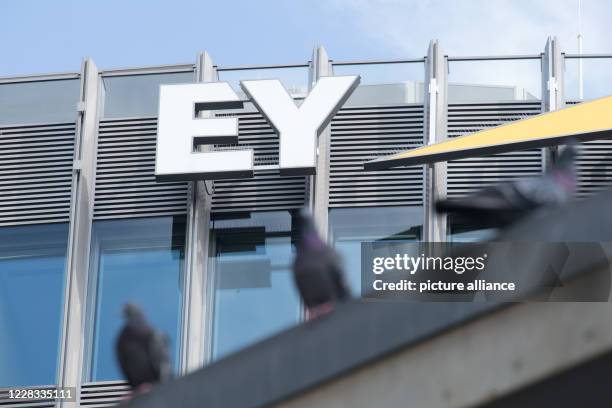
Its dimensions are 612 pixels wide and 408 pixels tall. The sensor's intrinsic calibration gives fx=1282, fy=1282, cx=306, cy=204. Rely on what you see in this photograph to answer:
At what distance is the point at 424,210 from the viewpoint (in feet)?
56.7

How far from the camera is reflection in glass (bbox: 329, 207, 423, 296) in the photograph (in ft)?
56.9

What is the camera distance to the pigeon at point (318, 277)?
8.45 m

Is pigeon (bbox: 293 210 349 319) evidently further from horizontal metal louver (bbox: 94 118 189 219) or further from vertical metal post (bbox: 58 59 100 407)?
horizontal metal louver (bbox: 94 118 189 219)

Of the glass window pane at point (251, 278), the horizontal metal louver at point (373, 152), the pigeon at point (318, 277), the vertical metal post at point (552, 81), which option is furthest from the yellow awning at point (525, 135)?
the pigeon at point (318, 277)

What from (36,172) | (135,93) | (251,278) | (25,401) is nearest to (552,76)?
(251,278)

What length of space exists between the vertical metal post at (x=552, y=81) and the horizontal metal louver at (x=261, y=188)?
342 cm

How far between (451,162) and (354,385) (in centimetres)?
1025

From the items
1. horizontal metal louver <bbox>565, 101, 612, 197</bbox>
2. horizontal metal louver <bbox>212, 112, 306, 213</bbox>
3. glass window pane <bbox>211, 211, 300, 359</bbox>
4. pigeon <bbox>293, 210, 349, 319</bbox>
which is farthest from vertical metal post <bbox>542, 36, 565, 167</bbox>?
pigeon <bbox>293, 210, 349, 319</bbox>

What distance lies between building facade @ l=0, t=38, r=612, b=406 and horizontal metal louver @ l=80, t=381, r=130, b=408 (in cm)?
2

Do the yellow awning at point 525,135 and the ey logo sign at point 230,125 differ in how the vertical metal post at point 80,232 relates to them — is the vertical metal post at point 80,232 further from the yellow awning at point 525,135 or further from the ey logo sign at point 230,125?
the yellow awning at point 525,135

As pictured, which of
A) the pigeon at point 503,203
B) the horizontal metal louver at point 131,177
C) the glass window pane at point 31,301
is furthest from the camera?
the horizontal metal louver at point 131,177

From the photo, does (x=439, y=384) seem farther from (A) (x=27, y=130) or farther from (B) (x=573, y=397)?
(A) (x=27, y=130)

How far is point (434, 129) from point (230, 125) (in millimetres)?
2789

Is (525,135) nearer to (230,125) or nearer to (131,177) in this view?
(230,125)
